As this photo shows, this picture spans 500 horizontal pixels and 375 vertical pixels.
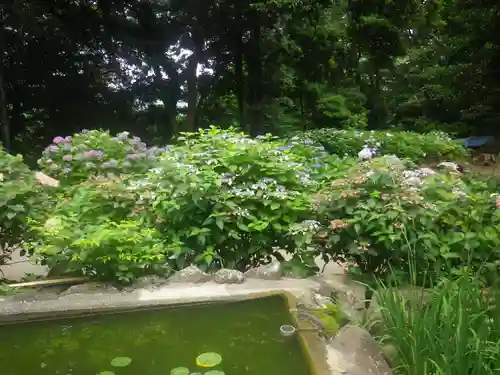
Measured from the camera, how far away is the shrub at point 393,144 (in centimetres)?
870

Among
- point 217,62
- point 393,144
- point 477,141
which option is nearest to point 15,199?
point 393,144

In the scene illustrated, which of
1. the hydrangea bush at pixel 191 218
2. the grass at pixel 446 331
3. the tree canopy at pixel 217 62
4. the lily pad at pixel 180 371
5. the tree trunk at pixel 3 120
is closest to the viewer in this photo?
the grass at pixel 446 331

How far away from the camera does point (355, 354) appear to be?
1908mm

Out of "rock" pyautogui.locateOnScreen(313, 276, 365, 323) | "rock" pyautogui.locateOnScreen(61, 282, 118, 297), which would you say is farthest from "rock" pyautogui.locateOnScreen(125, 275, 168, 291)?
"rock" pyautogui.locateOnScreen(313, 276, 365, 323)

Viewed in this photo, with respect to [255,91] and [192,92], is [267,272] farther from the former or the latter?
[192,92]

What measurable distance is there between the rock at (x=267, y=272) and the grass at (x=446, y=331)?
37.5 inches

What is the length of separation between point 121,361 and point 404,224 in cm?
154

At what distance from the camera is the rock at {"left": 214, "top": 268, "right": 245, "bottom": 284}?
9.01 ft

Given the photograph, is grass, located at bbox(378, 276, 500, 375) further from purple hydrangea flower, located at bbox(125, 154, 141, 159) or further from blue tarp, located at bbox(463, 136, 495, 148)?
blue tarp, located at bbox(463, 136, 495, 148)

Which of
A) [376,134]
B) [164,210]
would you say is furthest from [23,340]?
[376,134]

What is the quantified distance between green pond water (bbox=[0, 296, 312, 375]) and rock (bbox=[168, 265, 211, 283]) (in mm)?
273

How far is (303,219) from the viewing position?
309 centimetres

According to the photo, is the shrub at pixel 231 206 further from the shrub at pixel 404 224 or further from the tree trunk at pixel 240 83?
the tree trunk at pixel 240 83

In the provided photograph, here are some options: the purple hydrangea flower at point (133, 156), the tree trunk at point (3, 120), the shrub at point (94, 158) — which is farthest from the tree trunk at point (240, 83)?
the purple hydrangea flower at point (133, 156)
